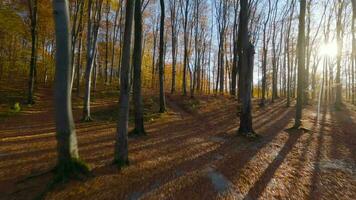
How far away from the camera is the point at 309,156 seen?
7363 mm

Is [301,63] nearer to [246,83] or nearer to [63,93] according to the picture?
[246,83]

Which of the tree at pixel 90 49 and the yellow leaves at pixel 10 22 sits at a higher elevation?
the yellow leaves at pixel 10 22

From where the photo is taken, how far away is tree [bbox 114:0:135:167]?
5449mm

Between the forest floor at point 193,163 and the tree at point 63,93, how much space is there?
1.28 feet

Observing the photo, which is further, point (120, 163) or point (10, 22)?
point (10, 22)

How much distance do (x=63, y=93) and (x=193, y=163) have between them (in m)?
3.50

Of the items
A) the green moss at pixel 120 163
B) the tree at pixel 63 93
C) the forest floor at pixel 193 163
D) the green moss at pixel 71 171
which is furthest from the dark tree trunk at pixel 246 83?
the tree at pixel 63 93

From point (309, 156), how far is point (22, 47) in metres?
29.0

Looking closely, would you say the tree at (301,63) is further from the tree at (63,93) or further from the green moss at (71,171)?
the tree at (63,93)

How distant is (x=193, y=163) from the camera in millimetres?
6180

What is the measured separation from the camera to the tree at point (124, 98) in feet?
17.9

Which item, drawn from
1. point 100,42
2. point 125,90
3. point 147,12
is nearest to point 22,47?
point 100,42

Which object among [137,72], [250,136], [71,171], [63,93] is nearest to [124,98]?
[63,93]

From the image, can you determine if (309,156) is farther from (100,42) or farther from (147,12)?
(100,42)
